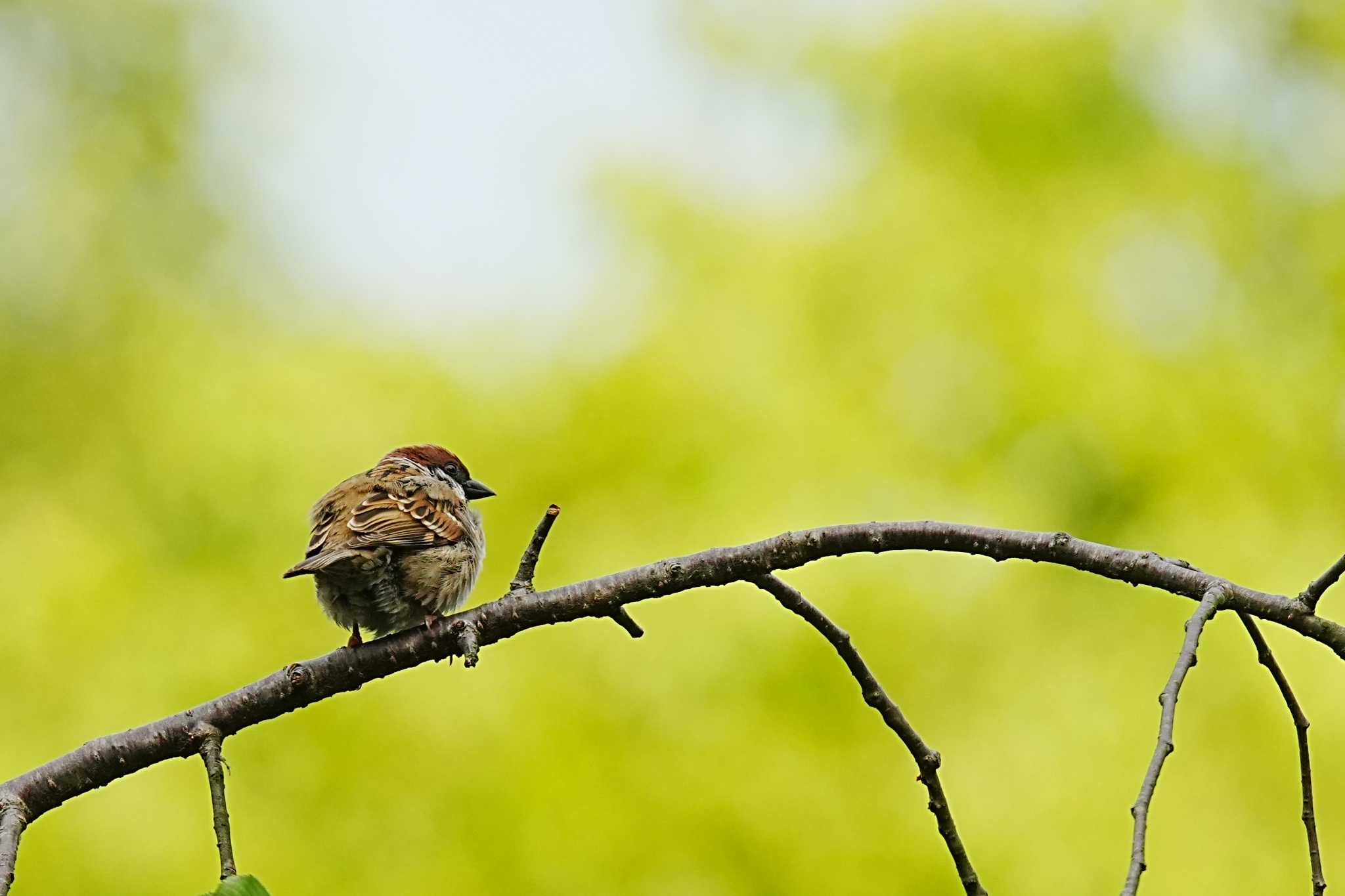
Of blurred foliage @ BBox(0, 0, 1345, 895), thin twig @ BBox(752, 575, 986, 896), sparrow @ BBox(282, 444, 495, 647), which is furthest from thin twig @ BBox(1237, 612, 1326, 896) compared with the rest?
blurred foliage @ BBox(0, 0, 1345, 895)

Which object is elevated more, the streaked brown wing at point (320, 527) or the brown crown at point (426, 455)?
the brown crown at point (426, 455)

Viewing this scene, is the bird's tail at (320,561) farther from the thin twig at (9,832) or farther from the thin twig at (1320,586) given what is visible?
the thin twig at (1320,586)

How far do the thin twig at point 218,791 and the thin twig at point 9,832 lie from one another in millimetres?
270

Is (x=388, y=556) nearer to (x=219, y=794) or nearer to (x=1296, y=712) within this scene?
(x=219, y=794)

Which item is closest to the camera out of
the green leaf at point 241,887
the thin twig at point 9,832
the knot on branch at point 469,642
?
the green leaf at point 241,887

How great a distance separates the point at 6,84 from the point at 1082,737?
7548 millimetres

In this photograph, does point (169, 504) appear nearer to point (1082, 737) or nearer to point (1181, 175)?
point (1082, 737)

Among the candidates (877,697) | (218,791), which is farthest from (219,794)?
(877,697)

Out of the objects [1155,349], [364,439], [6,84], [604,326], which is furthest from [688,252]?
[6,84]

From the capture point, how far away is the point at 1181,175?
7711 mm

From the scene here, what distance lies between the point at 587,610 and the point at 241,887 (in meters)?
0.89

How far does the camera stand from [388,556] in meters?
3.31

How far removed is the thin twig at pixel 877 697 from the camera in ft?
7.08

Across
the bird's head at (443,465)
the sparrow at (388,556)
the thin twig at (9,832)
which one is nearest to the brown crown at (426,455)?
the bird's head at (443,465)
